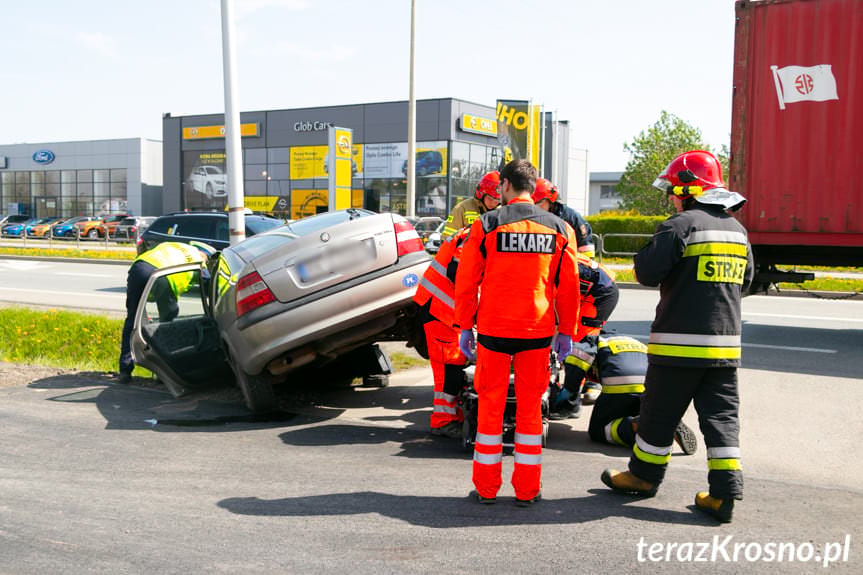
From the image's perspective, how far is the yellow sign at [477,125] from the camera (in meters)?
43.4

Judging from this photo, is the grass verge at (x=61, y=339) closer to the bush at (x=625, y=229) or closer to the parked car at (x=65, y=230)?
the bush at (x=625, y=229)

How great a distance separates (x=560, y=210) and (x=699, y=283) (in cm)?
247

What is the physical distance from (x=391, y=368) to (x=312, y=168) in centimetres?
4137

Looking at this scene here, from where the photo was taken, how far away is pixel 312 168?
156 feet

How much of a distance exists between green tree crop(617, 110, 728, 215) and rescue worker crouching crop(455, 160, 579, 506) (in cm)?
3849

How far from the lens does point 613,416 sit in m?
5.29

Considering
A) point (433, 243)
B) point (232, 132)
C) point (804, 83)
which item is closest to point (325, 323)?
point (232, 132)

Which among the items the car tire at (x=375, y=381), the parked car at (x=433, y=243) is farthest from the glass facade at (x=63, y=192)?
the car tire at (x=375, y=381)

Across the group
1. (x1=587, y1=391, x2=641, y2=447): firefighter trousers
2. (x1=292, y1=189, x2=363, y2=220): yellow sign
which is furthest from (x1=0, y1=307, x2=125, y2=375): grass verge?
(x1=292, y1=189, x2=363, y2=220): yellow sign

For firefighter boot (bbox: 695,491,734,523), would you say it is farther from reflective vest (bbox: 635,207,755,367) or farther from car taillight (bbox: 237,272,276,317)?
car taillight (bbox: 237,272,276,317)

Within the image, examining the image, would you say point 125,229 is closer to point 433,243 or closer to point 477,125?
point 477,125

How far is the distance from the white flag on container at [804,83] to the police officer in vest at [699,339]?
6628 millimetres

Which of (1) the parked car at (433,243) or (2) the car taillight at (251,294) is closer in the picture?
(2) the car taillight at (251,294)

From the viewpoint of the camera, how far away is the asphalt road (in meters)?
3.41
